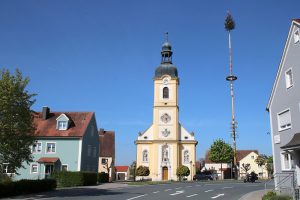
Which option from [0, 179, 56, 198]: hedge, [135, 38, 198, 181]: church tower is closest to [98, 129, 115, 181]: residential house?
[135, 38, 198, 181]: church tower

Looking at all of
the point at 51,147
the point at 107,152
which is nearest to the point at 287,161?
the point at 51,147

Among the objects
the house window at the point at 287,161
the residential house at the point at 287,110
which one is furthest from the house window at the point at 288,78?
the house window at the point at 287,161

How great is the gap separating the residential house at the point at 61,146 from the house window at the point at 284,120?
29.2 metres

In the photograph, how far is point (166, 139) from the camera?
68000mm

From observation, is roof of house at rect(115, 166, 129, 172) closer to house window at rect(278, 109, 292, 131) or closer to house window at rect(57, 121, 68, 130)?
house window at rect(57, 121, 68, 130)

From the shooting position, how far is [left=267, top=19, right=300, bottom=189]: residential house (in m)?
21.7

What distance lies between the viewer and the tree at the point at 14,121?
78.9 ft

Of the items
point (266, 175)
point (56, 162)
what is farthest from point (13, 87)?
point (266, 175)

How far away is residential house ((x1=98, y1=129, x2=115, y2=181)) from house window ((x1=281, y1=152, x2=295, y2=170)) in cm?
4980

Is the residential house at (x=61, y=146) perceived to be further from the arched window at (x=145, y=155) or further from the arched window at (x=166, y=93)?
the arched window at (x=166, y=93)

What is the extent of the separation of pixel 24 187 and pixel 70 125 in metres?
24.4

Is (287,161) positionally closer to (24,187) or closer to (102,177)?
(24,187)

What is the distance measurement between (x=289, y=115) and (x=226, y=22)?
42.1 metres

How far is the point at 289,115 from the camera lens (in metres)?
23.1
